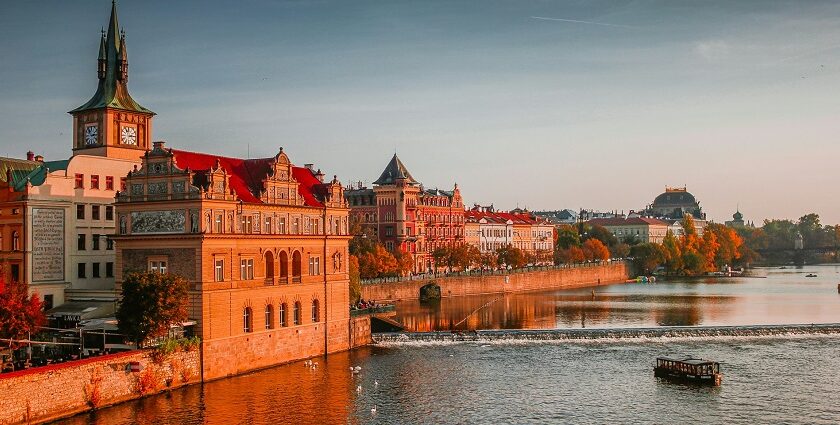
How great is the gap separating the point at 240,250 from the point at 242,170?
303 inches

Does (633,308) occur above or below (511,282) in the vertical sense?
below

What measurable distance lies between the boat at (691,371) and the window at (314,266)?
81.3 ft

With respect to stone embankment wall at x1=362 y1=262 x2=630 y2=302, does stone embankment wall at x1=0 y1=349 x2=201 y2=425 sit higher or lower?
lower

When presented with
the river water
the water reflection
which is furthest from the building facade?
the water reflection

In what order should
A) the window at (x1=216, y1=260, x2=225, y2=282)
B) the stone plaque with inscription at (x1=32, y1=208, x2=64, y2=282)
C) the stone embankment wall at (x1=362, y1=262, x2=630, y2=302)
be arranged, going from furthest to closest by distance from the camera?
the stone embankment wall at (x1=362, y1=262, x2=630, y2=302)
the stone plaque with inscription at (x1=32, y1=208, x2=64, y2=282)
the window at (x1=216, y1=260, x2=225, y2=282)

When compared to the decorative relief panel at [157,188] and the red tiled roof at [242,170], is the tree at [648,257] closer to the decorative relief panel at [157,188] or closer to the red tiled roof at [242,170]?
the red tiled roof at [242,170]

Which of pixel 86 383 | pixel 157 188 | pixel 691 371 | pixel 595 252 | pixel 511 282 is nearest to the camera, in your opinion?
pixel 86 383

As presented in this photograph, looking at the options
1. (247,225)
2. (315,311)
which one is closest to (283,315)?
(315,311)

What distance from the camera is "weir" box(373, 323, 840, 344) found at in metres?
72.6

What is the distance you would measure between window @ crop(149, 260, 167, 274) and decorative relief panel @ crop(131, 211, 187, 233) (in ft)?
6.26

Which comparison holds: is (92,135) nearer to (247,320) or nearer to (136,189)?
(136,189)

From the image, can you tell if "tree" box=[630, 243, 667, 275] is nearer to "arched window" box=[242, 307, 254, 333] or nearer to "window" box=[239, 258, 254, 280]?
"window" box=[239, 258, 254, 280]

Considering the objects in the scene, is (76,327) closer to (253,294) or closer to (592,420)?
(253,294)

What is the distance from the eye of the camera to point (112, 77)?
72.7m
